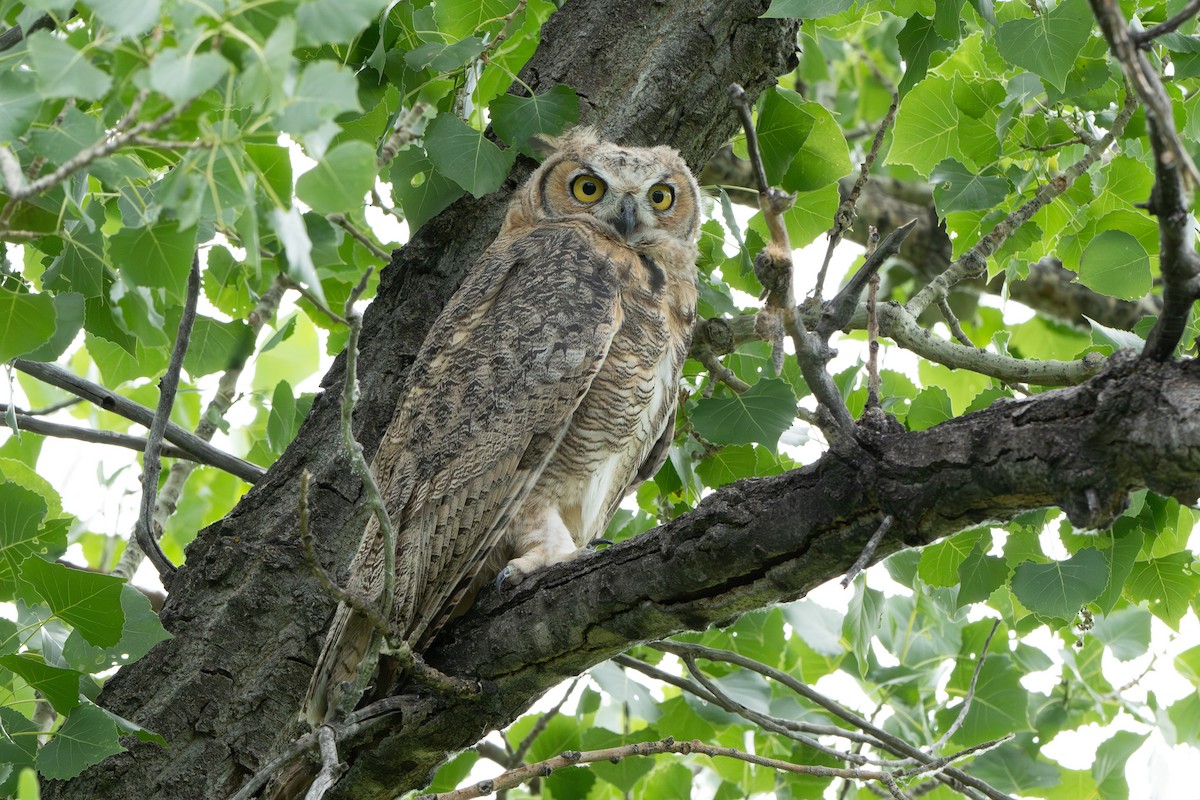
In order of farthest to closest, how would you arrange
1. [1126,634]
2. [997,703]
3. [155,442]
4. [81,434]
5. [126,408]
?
1. [1126,634]
2. [997,703]
3. [81,434]
4. [126,408]
5. [155,442]

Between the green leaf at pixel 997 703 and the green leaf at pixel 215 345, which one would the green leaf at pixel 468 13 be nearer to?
the green leaf at pixel 215 345

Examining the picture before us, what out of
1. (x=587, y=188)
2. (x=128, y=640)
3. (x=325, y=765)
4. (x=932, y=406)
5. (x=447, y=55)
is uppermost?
(x=587, y=188)

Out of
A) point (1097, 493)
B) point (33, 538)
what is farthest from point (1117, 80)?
point (33, 538)

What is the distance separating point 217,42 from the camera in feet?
4.52

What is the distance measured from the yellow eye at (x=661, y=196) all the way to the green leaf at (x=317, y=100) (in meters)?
2.09

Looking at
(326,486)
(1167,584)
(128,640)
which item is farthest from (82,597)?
(1167,584)

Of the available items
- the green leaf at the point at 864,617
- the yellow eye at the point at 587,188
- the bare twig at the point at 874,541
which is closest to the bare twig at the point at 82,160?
the bare twig at the point at 874,541

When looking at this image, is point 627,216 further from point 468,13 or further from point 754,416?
point 754,416

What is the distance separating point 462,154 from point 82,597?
1317 millimetres

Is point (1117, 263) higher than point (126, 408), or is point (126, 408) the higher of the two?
point (126, 408)

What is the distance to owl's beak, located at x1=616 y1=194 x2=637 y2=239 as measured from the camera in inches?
132

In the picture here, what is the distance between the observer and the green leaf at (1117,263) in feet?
8.65

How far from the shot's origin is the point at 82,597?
2195mm

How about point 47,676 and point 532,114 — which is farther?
point 532,114
